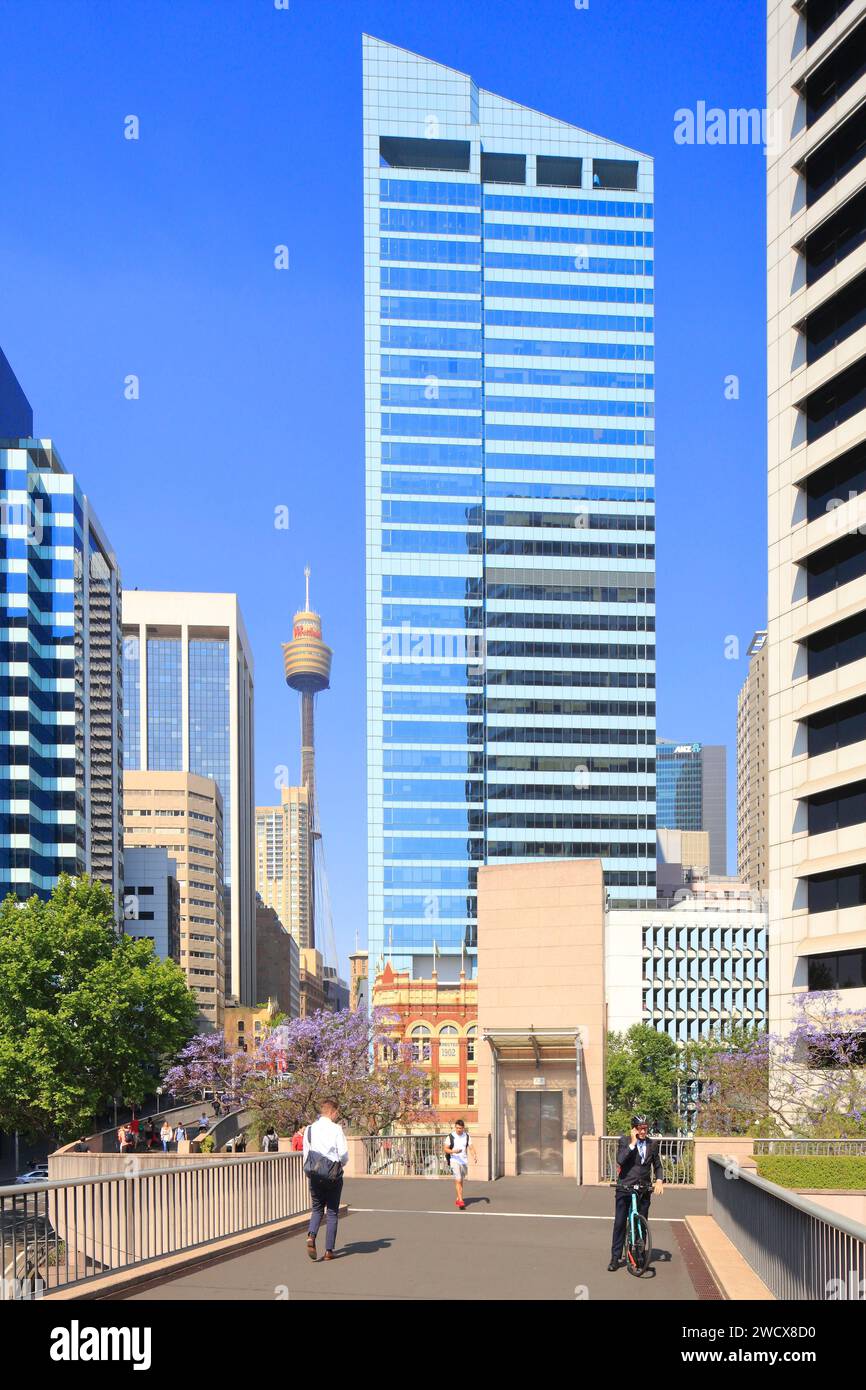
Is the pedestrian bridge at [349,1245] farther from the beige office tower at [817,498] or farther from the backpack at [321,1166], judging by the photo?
the beige office tower at [817,498]

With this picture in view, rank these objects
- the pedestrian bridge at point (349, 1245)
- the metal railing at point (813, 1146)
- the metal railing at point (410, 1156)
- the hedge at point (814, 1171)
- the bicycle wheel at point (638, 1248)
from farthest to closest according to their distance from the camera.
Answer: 1. the metal railing at point (410, 1156)
2. the metal railing at point (813, 1146)
3. the hedge at point (814, 1171)
4. the bicycle wheel at point (638, 1248)
5. the pedestrian bridge at point (349, 1245)

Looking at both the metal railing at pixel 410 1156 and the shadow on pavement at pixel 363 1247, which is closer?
the shadow on pavement at pixel 363 1247

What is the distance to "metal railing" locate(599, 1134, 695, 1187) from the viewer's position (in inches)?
1302

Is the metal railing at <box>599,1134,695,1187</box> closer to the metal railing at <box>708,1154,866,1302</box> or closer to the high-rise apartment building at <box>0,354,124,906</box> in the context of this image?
the metal railing at <box>708,1154,866,1302</box>

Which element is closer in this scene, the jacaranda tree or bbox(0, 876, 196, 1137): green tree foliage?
the jacaranda tree

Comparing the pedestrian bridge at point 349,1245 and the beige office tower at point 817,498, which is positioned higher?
→ the beige office tower at point 817,498

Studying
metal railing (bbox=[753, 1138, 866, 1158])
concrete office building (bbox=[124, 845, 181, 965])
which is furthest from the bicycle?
concrete office building (bbox=[124, 845, 181, 965])

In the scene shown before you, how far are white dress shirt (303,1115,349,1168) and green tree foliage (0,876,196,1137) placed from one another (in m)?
57.1

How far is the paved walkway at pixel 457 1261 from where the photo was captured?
1388cm

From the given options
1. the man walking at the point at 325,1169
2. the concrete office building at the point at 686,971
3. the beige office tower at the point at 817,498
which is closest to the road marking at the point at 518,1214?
the man walking at the point at 325,1169

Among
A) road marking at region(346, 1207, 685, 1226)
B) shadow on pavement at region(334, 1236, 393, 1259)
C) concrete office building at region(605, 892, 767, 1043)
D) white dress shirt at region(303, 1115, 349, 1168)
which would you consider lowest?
concrete office building at region(605, 892, 767, 1043)

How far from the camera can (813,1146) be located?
29391 mm

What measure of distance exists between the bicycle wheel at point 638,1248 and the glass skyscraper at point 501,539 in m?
127

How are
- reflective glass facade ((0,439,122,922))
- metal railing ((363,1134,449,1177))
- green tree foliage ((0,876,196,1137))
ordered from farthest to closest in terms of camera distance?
reflective glass facade ((0,439,122,922)) → green tree foliage ((0,876,196,1137)) → metal railing ((363,1134,449,1177))
